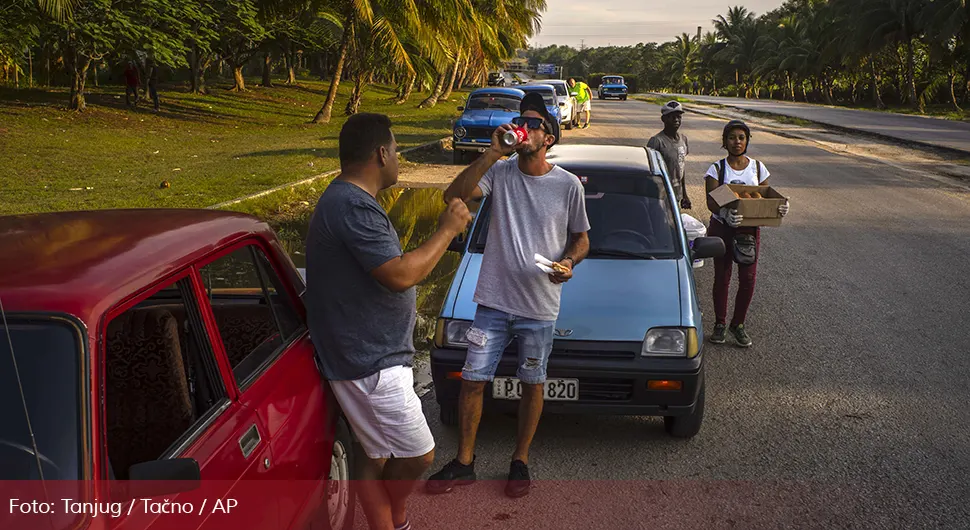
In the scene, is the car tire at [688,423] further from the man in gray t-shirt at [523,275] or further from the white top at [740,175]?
the white top at [740,175]

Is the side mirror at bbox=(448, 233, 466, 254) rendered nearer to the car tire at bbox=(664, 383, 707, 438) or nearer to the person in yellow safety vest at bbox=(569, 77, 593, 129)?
the car tire at bbox=(664, 383, 707, 438)

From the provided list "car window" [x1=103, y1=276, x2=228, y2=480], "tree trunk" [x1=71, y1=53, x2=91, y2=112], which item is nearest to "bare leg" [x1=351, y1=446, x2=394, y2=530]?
"car window" [x1=103, y1=276, x2=228, y2=480]

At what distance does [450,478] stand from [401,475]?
1.03 m

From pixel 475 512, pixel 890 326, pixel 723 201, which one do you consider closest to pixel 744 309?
pixel 723 201

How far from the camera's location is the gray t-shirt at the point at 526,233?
4.35 m

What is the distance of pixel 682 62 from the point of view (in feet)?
418

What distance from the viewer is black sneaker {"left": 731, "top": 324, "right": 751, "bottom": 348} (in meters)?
6.95

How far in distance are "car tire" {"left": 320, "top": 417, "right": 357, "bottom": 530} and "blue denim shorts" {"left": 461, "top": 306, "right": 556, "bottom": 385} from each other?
0.76 meters

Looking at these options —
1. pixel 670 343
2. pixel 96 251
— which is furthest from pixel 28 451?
pixel 670 343

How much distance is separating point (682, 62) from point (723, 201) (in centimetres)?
12665

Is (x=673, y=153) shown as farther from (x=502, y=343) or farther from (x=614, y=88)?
(x=614, y=88)

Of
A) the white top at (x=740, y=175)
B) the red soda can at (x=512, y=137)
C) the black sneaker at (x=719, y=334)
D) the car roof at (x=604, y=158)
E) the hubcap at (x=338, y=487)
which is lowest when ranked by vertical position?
the black sneaker at (x=719, y=334)

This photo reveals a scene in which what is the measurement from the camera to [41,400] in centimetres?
221

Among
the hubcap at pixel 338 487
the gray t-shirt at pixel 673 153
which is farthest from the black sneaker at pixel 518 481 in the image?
the gray t-shirt at pixel 673 153
